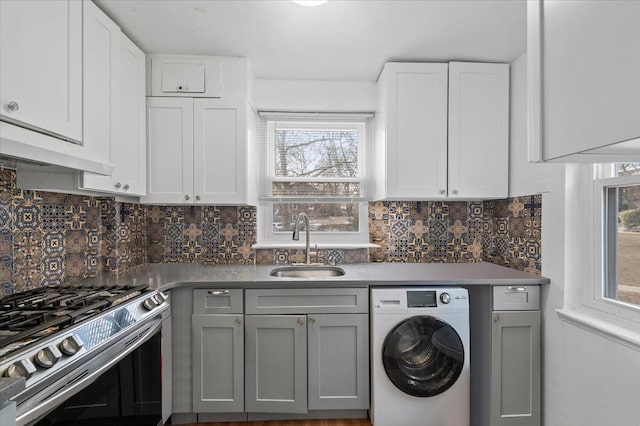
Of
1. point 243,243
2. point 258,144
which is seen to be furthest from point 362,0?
point 243,243

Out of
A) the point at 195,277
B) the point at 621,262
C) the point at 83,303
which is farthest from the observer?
the point at 195,277

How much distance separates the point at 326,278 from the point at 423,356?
2.37ft

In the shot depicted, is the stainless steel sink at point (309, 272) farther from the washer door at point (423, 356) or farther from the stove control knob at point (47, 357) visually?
the stove control knob at point (47, 357)

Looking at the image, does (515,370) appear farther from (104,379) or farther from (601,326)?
(104,379)

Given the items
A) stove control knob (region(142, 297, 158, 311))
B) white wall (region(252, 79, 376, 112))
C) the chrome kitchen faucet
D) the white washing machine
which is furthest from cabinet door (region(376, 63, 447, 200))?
stove control knob (region(142, 297, 158, 311))

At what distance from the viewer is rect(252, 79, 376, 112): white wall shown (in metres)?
2.59

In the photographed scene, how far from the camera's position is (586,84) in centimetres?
50

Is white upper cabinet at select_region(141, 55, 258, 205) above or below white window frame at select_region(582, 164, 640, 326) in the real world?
above

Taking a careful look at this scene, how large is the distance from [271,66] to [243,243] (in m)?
1.33

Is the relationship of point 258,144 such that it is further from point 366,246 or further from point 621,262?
point 621,262

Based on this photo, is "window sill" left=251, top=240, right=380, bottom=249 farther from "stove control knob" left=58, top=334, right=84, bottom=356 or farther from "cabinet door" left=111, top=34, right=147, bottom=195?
"stove control knob" left=58, top=334, right=84, bottom=356

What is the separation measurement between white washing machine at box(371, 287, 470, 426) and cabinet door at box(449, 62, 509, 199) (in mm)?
839

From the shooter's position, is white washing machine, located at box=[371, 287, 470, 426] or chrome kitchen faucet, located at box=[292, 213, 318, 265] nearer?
white washing machine, located at box=[371, 287, 470, 426]

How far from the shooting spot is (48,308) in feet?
4.23
